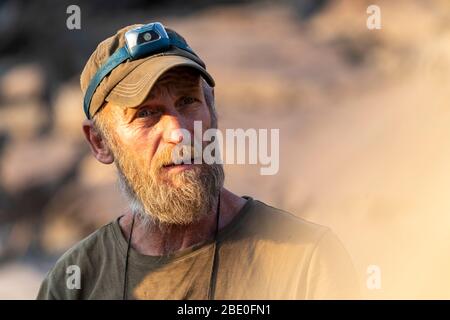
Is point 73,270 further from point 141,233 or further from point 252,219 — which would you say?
point 252,219

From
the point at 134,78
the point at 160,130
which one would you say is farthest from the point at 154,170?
the point at 134,78

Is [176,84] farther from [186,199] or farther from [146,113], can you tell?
[186,199]

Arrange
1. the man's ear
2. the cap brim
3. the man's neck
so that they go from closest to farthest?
1. the cap brim
2. the man's neck
3. the man's ear

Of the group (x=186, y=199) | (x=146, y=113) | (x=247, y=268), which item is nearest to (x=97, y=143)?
(x=146, y=113)

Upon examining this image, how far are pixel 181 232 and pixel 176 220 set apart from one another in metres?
0.05

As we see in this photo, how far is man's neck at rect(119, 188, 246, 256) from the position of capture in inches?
69.4

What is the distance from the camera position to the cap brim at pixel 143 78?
1.62 meters

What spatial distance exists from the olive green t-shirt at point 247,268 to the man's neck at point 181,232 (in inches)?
1.1

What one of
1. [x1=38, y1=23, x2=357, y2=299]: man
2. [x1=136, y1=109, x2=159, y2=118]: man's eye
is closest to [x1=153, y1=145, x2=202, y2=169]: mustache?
[x1=38, y1=23, x2=357, y2=299]: man

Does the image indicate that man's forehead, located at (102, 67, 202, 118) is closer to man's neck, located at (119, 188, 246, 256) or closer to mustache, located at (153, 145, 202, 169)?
mustache, located at (153, 145, 202, 169)

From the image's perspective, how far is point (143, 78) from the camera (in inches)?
64.7

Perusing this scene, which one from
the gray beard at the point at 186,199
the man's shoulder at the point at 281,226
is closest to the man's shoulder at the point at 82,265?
the gray beard at the point at 186,199

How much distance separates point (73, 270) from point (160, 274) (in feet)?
0.92
